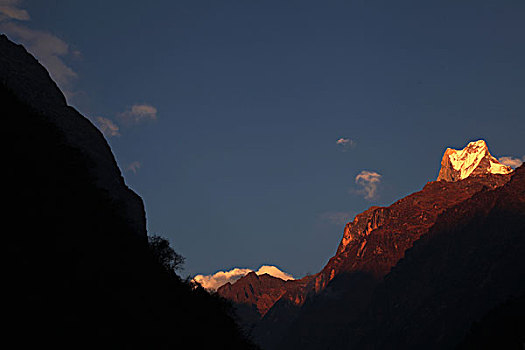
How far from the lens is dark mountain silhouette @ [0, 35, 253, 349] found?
16000 mm

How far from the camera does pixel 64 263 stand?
19828mm

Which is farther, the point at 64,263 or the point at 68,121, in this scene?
the point at 68,121

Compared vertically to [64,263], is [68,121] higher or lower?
higher

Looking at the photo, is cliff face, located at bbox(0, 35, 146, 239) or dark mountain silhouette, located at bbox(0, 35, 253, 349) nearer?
dark mountain silhouette, located at bbox(0, 35, 253, 349)

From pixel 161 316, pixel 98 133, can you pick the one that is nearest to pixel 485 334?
pixel 98 133

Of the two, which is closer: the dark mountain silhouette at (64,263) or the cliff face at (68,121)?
the dark mountain silhouette at (64,263)

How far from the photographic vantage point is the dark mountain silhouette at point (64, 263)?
52.5 ft

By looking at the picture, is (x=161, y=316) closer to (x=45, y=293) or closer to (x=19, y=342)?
(x=45, y=293)

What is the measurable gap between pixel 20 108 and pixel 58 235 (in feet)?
46.1

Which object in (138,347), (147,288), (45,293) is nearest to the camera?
(45,293)

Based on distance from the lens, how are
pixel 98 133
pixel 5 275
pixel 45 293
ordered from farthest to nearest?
1. pixel 98 133
2. pixel 45 293
3. pixel 5 275

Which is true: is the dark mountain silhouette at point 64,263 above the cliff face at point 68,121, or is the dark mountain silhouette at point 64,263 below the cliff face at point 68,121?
below

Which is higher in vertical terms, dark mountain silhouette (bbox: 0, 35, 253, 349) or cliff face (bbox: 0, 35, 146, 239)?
cliff face (bbox: 0, 35, 146, 239)

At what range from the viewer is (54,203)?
24.0 meters
